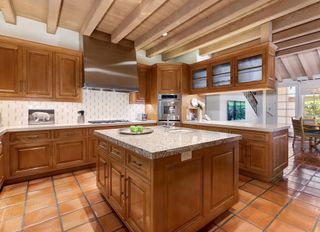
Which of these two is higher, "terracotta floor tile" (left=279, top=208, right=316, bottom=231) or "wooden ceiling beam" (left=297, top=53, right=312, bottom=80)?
"wooden ceiling beam" (left=297, top=53, right=312, bottom=80)

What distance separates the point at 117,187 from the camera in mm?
1750

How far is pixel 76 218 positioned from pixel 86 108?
7.96 ft

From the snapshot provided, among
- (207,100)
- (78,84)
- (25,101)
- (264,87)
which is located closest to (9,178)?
(25,101)

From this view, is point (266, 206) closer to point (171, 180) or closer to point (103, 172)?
point (171, 180)

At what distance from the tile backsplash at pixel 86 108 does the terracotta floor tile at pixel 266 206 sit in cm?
323

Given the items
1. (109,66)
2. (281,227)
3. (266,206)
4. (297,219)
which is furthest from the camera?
(109,66)

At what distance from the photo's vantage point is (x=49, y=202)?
7.07 feet

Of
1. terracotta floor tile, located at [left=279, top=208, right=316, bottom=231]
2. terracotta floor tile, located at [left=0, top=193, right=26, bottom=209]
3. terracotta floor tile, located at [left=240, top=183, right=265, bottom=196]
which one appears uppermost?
terracotta floor tile, located at [left=240, top=183, right=265, bottom=196]

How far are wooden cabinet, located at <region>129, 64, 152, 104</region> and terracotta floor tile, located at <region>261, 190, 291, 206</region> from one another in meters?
3.16

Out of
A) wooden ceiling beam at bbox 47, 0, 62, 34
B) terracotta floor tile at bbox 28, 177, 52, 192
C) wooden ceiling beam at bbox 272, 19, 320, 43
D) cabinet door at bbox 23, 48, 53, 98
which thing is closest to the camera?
wooden ceiling beam at bbox 47, 0, 62, 34

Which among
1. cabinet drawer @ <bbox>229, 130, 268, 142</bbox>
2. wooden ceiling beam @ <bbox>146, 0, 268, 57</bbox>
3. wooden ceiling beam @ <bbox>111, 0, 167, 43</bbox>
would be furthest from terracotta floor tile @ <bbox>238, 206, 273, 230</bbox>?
wooden ceiling beam @ <bbox>111, 0, 167, 43</bbox>

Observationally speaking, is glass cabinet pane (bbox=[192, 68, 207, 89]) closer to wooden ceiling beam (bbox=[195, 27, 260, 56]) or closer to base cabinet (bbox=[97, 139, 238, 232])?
wooden ceiling beam (bbox=[195, 27, 260, 56])

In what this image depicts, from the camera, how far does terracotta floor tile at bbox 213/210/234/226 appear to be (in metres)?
1.75

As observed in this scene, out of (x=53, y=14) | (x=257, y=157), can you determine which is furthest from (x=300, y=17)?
(x=53, y=14)
